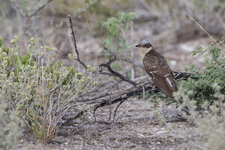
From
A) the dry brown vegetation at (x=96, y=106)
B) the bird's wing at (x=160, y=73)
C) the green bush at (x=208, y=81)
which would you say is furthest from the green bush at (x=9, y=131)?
the green bush at (x=208, y=81)

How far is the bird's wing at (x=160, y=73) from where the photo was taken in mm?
4121

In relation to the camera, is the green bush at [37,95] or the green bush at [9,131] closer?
the green bush at [9,131]

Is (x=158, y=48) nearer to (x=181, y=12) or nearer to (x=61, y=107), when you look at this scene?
(x=181, y=12)

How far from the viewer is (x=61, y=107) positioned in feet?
12.8

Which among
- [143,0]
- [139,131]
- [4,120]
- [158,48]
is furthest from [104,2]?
[4,120]

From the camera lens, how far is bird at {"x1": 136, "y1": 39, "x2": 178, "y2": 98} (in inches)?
163

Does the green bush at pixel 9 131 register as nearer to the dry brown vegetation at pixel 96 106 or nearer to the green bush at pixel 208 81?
the dry brown vegetation at pixel 96 106

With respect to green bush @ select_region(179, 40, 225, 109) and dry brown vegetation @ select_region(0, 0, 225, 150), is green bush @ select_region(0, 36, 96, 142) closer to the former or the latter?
dry brown vegetation @ select_region(0, 0, 225, 150)

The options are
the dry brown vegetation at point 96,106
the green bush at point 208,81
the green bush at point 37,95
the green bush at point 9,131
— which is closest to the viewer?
the green bush at point 9,131

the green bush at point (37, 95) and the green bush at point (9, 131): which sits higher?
the green bush at point (37, 95)

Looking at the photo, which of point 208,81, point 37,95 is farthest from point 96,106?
point 208,81

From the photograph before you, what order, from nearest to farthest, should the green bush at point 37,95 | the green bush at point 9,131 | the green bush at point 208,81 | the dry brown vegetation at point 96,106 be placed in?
the green bush at point 9,131
the dry brown vegetation at point 96,106
the green bush at point 37,95
the green bush at point 208,81

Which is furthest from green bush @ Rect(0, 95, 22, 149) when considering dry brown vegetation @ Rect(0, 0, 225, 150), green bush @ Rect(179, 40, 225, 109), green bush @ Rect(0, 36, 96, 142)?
green bush @ Rect(179, 40, 225, 109)

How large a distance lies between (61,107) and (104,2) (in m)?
6.98
